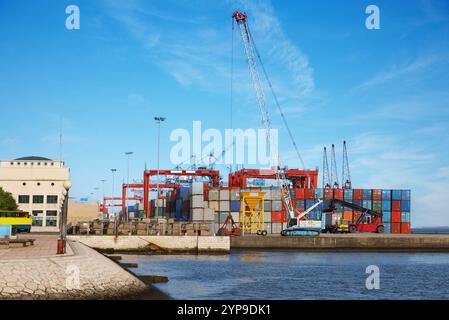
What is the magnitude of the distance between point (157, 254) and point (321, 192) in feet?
195

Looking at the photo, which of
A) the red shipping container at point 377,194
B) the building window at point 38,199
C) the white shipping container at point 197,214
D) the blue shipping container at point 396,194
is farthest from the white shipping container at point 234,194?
the building window at point 38,199

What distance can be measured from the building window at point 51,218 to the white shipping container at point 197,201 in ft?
97.0

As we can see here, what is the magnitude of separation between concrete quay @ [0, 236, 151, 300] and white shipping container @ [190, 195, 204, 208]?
271 ft

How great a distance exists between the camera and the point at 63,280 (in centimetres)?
2312

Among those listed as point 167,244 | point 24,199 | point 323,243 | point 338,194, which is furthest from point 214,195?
point 167,244

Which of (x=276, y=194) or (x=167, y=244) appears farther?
(x=276, y=194)

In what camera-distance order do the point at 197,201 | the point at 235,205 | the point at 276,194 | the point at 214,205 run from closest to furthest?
1. the point at 197,201
2. the point at 276,194
3. the point at 235,205
4. the point at 214,205

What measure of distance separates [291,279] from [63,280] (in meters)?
20.2

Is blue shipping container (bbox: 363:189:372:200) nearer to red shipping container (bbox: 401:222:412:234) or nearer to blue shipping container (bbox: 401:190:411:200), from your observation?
blue shipping container (bbox: 401:190:411:200)

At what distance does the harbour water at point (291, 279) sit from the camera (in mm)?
31906

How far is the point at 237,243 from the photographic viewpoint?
7681 cm

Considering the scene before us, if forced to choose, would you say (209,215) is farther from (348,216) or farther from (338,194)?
(348,216)
